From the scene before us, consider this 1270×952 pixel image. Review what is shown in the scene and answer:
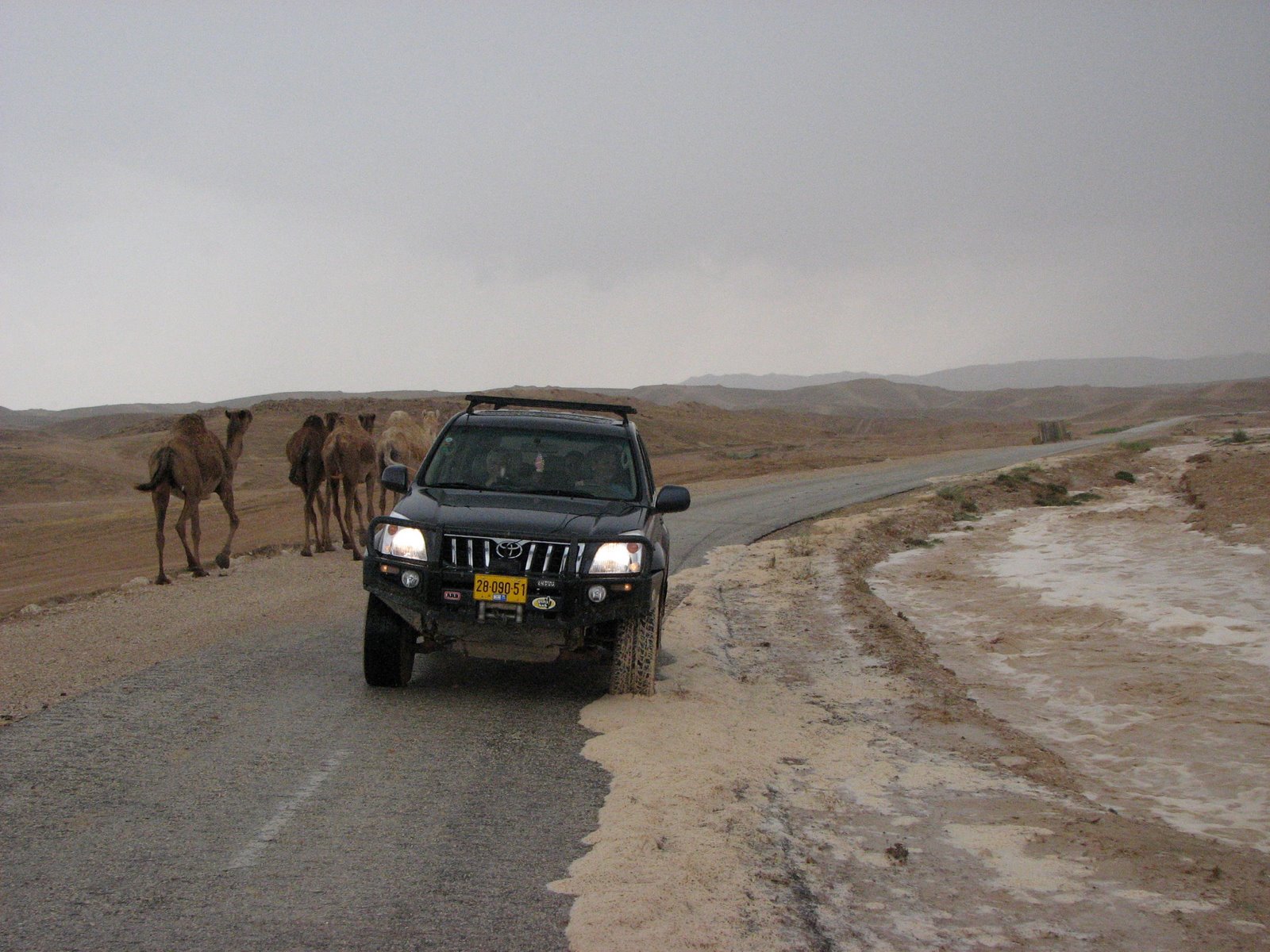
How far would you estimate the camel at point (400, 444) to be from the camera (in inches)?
642

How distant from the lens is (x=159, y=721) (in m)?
6.81

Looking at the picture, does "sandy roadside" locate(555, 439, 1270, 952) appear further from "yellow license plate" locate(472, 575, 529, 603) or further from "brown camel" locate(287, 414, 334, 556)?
"brown camel" locate(287, 414, 334, 556)

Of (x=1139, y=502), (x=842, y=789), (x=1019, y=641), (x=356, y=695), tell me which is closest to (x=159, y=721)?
(x=356, y=695)

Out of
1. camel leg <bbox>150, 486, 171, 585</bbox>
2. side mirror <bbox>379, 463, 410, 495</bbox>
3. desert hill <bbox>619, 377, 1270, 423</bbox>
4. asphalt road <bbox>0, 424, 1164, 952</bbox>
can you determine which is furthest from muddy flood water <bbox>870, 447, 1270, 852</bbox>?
desert hill <bbox>619, 377, 1270, 423</bbox>

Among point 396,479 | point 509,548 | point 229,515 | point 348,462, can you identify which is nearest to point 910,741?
point 509,548

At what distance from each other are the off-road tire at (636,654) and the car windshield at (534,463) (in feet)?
3.78

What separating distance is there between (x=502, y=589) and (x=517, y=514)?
67 centimetres

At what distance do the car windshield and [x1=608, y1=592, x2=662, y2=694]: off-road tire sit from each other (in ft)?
3.78

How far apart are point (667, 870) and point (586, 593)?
2.54 meters

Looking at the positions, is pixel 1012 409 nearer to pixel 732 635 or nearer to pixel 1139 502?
pixel 1139 502

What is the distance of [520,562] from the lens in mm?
7047

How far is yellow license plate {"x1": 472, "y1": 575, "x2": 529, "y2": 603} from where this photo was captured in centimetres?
693

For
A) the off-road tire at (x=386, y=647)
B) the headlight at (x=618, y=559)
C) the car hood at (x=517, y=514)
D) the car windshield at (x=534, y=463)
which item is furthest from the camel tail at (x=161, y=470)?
the headlight at (x=618, y=559)

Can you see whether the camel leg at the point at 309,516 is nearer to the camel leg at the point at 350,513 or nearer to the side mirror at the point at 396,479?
the camel leg at the point at 350,513
